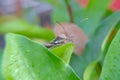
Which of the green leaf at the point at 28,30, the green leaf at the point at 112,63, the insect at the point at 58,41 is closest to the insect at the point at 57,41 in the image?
the insect at the point at 58,41

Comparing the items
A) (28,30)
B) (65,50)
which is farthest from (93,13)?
(65,50)

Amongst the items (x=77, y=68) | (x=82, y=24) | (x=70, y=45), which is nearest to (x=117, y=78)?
(x=70, y=45)

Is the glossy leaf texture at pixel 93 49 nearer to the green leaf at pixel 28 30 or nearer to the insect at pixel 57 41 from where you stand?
the insect at pixel 57 41

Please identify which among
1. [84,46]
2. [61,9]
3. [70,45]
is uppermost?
[70,45]

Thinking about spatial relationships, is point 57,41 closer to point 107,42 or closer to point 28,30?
point 107,42

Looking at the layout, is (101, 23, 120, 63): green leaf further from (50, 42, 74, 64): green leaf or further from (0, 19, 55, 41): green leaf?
(0, 19, 55, 41): green leaf

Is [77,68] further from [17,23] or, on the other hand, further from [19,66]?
[17,23]
